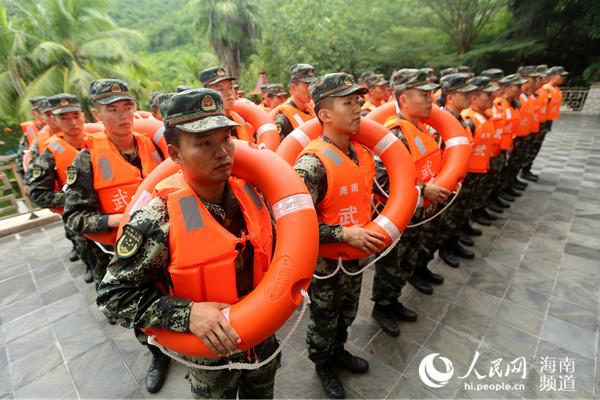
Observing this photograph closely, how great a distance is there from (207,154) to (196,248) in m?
0.38

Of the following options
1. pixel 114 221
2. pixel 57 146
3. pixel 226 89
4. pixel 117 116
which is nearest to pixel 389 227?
pixel 114 221

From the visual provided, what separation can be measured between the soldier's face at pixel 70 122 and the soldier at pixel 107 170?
69cm

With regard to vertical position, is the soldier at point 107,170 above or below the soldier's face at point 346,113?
below

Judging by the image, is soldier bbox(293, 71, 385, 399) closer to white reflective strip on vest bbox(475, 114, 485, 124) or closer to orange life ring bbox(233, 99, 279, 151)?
orange life ring bbox(233, 99, 279, 151)

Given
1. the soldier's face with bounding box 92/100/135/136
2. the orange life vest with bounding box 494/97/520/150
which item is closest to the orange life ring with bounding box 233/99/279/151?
the soldier's face with bounding box 92/100/135/136

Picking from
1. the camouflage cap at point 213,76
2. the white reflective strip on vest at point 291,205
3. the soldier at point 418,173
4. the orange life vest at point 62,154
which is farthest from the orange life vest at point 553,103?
the orange life vest at point 62,154

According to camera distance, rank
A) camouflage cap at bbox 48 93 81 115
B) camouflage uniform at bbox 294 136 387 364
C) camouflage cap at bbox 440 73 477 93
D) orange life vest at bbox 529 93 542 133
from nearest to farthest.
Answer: camouflage uniform at bbox 294 136 387 364 → camouflage cap at bbox 48 93 81 115 → camouflage cap at bbox 440 73 477 93 → orange life vest at bbox 529 93 542 133

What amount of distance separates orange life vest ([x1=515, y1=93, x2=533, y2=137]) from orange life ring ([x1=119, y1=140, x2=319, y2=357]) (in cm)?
518

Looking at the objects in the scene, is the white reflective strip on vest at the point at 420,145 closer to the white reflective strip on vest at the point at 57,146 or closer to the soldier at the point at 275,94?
the white reflective strip on vest at the point at 57,146

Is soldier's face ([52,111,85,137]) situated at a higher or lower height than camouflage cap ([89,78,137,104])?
lower

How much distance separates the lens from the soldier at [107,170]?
2047 millimetres

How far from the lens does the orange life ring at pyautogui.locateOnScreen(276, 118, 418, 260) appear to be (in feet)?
6.26

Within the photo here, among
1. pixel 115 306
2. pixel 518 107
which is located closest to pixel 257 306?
pixel 115 306

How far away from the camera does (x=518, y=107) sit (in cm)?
468
